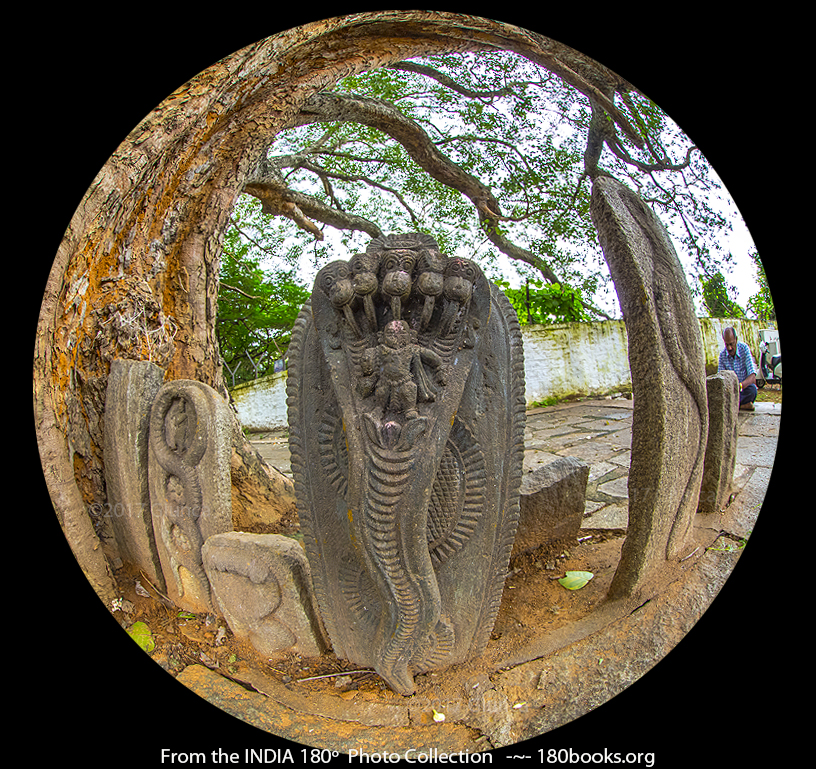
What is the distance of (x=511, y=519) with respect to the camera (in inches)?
61.7

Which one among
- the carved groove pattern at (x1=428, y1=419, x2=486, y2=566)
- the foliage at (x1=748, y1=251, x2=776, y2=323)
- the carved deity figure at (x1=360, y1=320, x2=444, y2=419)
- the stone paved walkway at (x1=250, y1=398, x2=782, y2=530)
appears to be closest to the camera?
the carved deity figure at (x1=360, y1=320, x2=444, y2=419)

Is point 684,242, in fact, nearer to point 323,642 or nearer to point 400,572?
point 400,572

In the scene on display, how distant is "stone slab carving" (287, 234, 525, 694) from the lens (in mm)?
1401

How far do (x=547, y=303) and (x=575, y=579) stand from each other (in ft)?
3.99

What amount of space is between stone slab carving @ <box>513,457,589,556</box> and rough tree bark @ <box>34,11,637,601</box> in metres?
1.61

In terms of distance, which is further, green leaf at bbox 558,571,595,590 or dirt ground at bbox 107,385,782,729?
Result: green leaf at bbox 558,571,595,590

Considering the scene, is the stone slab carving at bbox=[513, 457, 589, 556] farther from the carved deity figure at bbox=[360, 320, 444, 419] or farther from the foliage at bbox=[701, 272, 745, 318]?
the carved deity figure at bbox=[360, 320, 444, 419]

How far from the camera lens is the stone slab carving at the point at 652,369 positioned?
5.29 feet

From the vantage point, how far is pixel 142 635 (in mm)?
1748

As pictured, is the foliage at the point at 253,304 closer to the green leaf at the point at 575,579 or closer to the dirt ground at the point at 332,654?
the dirt ground at the point at 332,654

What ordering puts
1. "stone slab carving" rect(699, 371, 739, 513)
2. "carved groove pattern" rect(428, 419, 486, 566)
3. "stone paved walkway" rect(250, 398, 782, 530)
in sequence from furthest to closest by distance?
"stone slab carving" rect(699, 371, 739, 513) < "stone paved walkway" rect(250, 398, 782, 530) < "carved groove pattern" rect(428, 419, 486, 566)

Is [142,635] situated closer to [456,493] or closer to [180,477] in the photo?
[180,477]

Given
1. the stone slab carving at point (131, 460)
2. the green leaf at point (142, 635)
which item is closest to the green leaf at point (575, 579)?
the green leaf at point (142, 635)

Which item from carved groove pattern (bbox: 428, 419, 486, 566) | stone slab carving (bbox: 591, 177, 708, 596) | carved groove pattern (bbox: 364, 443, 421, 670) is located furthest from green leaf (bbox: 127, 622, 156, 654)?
stone slab carving (bbox: 591, 177, 708, 596)
